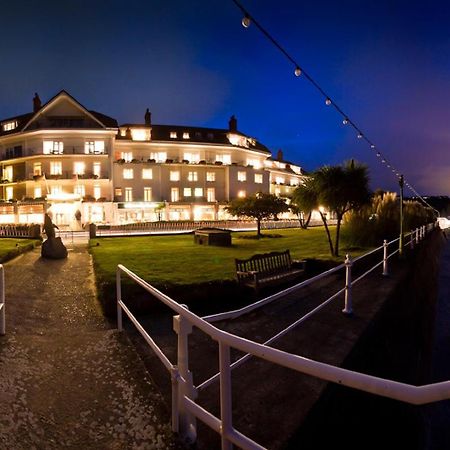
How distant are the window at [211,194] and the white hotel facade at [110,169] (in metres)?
0.16

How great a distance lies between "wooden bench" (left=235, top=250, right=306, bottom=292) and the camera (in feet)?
32.0

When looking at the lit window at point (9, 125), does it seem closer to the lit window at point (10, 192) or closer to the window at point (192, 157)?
the lit window at point (10, 192)

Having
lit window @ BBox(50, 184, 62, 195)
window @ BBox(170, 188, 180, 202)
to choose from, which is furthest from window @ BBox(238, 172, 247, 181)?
lit window @ BBox(50, 184, 62, 195)

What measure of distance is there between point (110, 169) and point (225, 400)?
1938 inches

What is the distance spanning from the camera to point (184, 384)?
299 centimetres

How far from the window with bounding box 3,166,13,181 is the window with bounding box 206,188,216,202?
92.2 ft

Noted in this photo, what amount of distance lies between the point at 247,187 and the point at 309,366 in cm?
5776

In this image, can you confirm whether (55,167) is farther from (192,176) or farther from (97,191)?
(192,176)

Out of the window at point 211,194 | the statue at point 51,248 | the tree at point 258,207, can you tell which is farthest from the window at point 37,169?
the statue at point 51,248

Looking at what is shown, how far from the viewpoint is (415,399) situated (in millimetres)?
1518

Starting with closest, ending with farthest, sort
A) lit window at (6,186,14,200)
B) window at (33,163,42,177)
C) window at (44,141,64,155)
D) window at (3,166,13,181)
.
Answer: window at (44,141,64,155) → window at (33,163,42,177) → window at (3,166,13,181) → lit window at (6,186,14,200)

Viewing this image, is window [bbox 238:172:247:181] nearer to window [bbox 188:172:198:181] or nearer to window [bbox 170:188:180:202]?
window [bbox 188:172:198:181]

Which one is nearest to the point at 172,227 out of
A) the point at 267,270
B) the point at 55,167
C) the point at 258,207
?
the point at 258,207

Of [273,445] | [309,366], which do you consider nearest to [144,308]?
[273,445]
